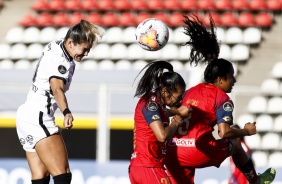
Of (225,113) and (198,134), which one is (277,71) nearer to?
(198,134)

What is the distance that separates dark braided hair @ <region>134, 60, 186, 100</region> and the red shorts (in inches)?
21.4

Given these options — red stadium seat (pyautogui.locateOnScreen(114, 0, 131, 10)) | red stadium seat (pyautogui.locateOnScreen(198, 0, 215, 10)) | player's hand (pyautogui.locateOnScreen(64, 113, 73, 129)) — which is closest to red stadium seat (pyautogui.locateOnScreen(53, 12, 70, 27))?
red stadium seat (pyautogui.locateOnScreen(114, 0, 131, 10))

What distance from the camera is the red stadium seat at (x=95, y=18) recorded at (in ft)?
49.9

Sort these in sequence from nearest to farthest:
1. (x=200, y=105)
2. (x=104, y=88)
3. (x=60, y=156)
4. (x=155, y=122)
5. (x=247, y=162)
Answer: (x=155, y=122) < (x=60, y=156) < (x=200, y=105) < (x=247, y=162) < (x=104, y=88)

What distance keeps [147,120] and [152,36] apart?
1450mm

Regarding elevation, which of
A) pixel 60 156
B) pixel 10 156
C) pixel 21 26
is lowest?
pixel 10 156

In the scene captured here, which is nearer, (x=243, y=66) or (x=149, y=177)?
(x=149, y=177)

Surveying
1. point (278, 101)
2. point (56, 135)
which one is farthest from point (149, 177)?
point (278, 101)

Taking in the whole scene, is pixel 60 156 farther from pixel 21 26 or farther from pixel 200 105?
pixel 21 26

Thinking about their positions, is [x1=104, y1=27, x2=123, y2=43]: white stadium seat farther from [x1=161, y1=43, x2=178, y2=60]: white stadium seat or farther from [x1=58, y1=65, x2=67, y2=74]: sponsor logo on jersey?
[x1=58, y1=65, x2=67, y2=74]: sponsor logo on jersey

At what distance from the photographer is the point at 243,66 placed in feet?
46.8

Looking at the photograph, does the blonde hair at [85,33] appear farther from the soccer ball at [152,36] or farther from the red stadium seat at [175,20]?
the red stadium seat at [175,20]

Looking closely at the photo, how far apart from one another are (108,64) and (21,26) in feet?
7.57

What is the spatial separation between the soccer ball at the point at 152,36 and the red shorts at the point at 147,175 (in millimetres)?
1470
